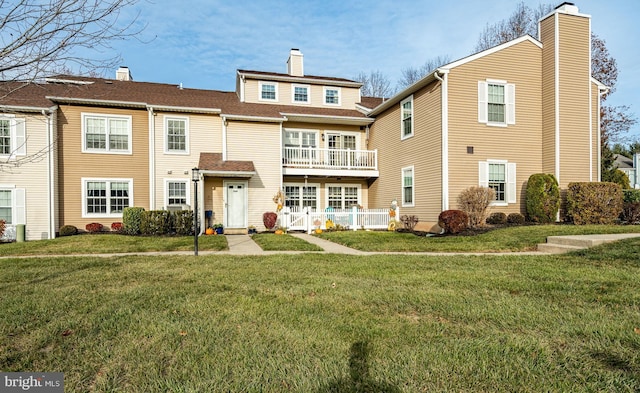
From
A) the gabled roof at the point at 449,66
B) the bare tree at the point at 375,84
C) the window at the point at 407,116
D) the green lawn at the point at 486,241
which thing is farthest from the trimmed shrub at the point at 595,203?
the bare tree at the point at 375,84

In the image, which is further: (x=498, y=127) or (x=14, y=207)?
(x=498, y=127)

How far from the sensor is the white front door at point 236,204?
54.6 feet

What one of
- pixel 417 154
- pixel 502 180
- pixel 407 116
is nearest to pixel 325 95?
pixel 407 116

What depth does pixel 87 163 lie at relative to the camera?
15445mm

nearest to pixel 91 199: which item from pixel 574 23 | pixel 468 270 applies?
pixel 468 270

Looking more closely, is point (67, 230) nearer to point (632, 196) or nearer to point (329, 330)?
point (329, 330)

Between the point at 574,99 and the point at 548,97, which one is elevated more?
the point at 548,97

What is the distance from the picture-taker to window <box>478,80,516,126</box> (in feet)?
47.1

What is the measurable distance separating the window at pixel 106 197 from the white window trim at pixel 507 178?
1417 centimetres

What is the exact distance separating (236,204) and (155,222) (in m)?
3.62

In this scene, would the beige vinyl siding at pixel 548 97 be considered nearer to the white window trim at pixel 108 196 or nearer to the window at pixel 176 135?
the window at pixel 176 135

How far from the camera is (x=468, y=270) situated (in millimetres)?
6406

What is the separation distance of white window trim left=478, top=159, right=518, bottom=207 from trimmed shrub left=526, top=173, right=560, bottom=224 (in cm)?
65

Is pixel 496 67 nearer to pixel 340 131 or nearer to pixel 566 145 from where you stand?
pixel 566 145
